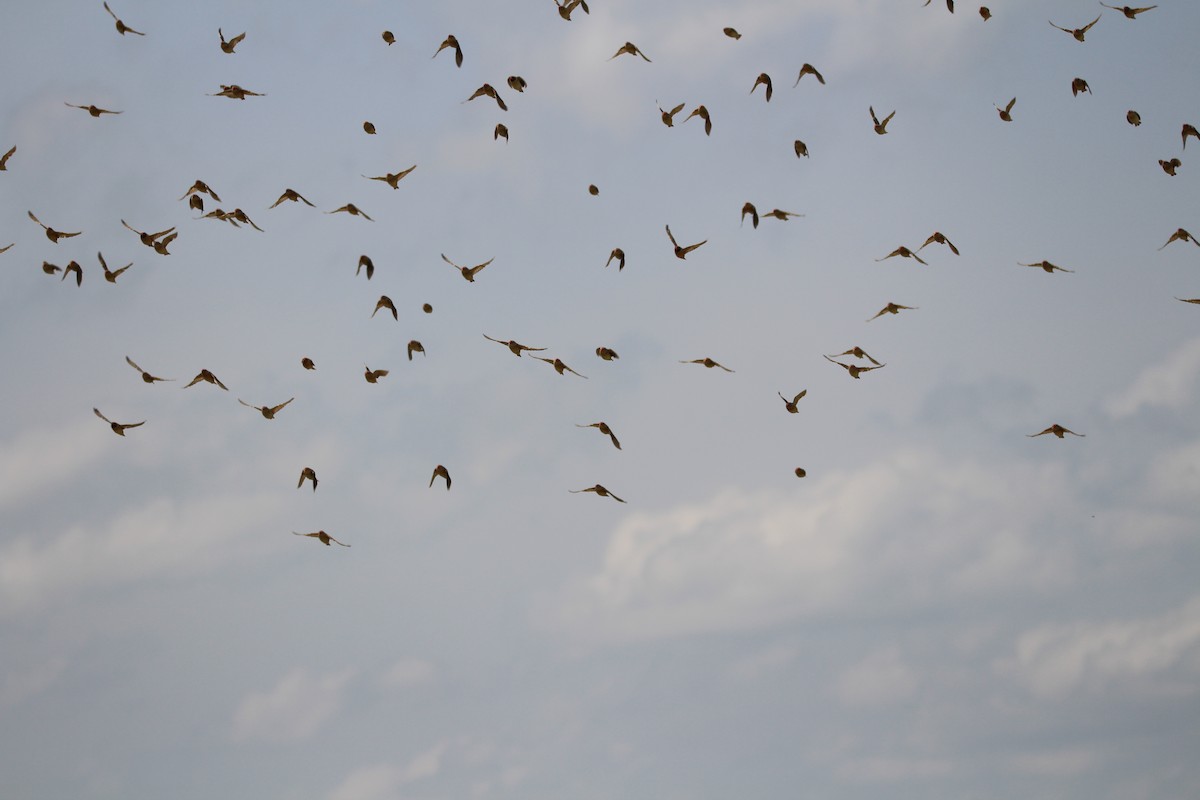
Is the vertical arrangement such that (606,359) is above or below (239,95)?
below

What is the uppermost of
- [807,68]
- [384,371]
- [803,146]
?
[807,68]

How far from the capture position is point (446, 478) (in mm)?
78062

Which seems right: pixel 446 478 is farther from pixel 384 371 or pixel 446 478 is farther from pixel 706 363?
pixel 706 363

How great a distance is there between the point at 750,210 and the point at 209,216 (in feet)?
84.5

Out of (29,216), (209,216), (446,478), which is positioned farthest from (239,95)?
(446,478)

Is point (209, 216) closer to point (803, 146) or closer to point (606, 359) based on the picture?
point (606, 359)

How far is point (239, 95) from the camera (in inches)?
3004

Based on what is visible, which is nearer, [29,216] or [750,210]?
[29,216]

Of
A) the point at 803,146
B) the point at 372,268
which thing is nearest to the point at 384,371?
the point at 372,268

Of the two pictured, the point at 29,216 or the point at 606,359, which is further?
the point at 606,359

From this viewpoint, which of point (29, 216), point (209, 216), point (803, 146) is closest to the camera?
point (29, 216)

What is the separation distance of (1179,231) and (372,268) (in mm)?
40268

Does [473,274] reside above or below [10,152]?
below

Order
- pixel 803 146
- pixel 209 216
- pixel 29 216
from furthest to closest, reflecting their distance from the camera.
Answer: pixel 803 146 < pixel 209 216 < pixel 29 216
